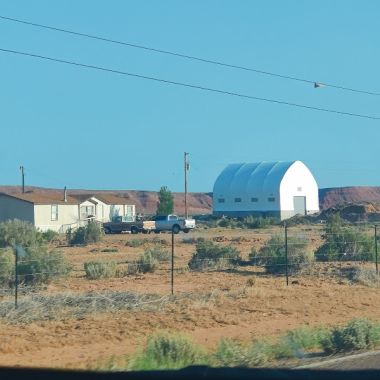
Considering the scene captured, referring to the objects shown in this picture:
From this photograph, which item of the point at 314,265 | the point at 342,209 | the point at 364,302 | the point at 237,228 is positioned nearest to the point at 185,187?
the point at 237,228

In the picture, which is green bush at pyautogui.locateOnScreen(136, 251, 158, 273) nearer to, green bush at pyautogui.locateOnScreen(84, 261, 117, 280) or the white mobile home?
green bush at pyautogui.locateOnScreen(84, 261, 117, 280)

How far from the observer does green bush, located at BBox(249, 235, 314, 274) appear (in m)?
30.8

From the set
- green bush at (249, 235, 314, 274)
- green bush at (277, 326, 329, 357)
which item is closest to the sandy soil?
green bush at (277, 326, 329, 357)

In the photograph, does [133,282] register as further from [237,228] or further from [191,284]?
[237,228]

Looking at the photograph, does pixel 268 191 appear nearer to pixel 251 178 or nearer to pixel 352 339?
pixel 251 178

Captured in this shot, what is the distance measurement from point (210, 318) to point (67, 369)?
6.99 meters

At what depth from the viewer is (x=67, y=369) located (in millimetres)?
12523

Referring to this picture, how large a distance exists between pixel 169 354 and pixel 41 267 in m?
14.8

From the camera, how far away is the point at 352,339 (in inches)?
563

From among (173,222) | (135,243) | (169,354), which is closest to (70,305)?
(169,354)

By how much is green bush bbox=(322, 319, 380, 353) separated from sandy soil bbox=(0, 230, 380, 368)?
7.66 feet

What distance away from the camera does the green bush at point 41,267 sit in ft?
88.3

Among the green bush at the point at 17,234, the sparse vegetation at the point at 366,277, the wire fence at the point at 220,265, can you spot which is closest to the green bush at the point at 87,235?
the green bush at the point at 17,234

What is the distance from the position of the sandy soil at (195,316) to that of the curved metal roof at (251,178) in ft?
268
